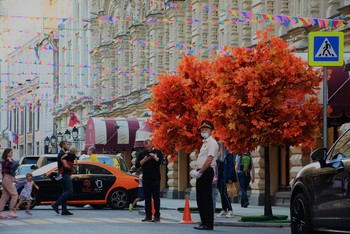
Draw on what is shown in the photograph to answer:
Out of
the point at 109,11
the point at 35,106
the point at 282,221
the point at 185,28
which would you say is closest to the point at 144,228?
the point at 282,221

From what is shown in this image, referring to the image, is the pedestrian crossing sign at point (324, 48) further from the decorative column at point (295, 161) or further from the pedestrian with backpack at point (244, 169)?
the pedestrian with backpack at point (244, 169)

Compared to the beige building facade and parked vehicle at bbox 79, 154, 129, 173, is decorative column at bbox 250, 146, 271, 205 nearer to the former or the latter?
the beige building facade

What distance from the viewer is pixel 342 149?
13734 millimetres

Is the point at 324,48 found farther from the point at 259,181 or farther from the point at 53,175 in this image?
the point at 259,181

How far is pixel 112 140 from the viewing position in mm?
52344

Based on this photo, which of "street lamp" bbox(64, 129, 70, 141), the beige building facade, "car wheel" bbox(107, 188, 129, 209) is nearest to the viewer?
"car wheel" bbox(107, 188, 129, 209)

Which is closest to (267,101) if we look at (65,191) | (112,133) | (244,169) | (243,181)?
(65,191)

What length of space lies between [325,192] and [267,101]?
28.5 feet

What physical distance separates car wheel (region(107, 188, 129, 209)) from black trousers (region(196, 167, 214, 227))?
11.6 meters

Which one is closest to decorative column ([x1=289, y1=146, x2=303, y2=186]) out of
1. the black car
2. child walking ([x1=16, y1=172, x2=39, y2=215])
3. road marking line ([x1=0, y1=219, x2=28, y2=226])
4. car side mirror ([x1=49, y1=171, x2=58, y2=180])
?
car side mirror ([x1=49, y1=171, x2=58, y2=180])

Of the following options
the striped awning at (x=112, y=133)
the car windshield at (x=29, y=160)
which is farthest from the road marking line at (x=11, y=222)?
the striped awning at (x=112, y=133)

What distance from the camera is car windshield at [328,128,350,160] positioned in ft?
44.4

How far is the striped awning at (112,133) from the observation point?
50.9m

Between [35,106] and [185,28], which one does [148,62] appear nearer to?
[185,28]
